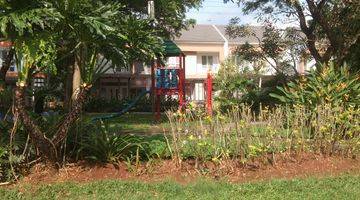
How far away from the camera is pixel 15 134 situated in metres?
8.28


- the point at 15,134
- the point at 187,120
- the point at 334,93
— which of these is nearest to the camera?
the point at 15,134

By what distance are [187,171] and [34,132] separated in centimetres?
232

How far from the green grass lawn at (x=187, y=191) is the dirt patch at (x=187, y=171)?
1.04 ft

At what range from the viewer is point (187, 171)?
8.45 m

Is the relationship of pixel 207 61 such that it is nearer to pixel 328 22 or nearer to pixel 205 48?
pixel 205 48

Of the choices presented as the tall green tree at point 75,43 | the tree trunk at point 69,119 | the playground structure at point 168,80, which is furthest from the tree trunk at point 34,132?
the playground structure at point 168,80

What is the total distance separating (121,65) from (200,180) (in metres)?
2.02

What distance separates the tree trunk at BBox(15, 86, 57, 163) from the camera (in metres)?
7.54

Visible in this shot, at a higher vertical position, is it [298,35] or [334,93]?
[298,35]

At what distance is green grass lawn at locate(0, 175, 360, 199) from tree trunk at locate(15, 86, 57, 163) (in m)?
0.56

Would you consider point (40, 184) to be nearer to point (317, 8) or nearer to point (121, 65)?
point (121, 65)

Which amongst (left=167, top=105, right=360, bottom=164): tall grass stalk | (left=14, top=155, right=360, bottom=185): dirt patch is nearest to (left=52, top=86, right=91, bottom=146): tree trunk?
(left=14, top=155, right=360, bottom=185): dirt patch

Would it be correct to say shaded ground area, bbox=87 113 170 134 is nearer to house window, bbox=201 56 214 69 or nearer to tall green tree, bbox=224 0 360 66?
tall green tree, bbox=224 0 360 66

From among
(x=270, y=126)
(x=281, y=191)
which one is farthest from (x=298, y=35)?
(x=281, y=191)
